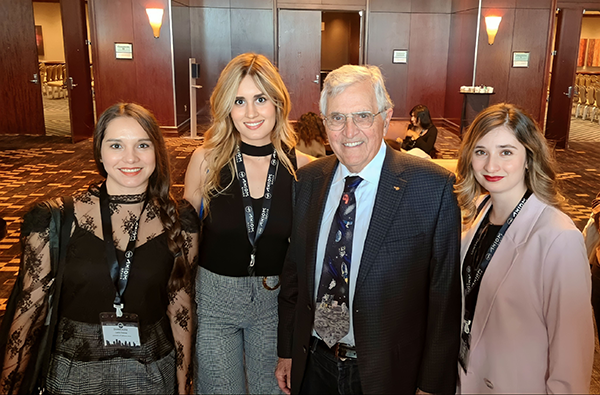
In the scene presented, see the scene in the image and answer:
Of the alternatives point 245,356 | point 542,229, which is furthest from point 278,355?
point 542,229

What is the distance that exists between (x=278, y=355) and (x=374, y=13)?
12.4 metres

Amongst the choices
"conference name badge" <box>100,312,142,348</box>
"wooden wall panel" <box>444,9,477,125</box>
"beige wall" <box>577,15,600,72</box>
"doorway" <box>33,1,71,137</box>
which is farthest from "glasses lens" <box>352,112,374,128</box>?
"beige wall" <box>577,15,600,72</box>

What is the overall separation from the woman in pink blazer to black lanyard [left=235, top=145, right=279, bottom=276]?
75cm

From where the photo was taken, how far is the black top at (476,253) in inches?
75.2

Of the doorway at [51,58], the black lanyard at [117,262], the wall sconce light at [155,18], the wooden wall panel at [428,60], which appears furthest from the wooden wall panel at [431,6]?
the black lanyard at [117,262]

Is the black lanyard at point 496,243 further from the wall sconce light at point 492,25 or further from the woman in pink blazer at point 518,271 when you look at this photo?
the wall sconce light at point 492,25

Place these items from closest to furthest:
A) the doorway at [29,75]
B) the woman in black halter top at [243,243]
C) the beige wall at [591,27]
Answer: the woman in black halter top at [243,243], the doorway at [29,75], the beige wall at [591,27]

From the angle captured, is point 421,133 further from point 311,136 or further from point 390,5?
point 390,5

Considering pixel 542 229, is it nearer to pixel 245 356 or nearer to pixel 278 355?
pixel 278 355

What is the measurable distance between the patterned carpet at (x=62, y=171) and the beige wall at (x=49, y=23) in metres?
10.8

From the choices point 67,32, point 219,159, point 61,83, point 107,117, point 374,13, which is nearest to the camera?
point 107,117

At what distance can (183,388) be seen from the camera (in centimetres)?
204

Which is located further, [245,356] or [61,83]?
[61,83]

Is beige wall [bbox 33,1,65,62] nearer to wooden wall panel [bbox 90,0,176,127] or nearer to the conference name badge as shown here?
wooden wall panel [bbox 90,0,176,127]
